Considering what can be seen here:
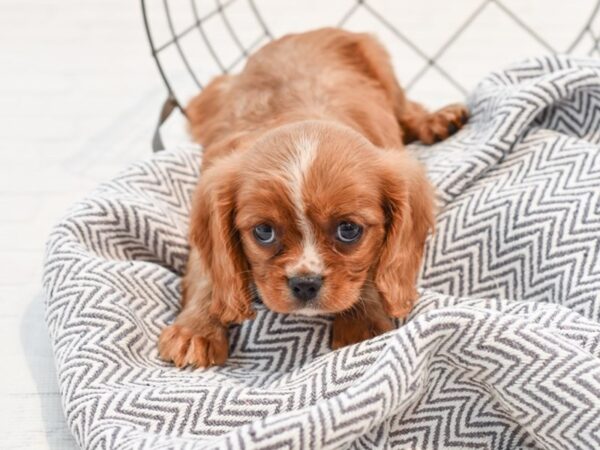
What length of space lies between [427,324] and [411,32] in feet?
11.2

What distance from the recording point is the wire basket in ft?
14.2

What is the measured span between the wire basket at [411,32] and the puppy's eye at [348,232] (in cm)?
213

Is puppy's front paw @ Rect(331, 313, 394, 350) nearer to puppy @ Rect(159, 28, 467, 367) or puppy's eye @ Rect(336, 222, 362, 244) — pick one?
puppy @ Rect(159, 28, 467, 367)

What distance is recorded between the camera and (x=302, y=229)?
2111 millimetres

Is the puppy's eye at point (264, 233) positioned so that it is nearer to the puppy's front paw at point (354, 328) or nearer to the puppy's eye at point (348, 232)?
the puppy's eye at point (348, 232)

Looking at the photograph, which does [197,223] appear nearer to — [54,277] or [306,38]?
[54,277]

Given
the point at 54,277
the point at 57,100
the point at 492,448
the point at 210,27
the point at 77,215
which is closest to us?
the point at 492,448

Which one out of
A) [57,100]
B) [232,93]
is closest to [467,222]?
[232,93]

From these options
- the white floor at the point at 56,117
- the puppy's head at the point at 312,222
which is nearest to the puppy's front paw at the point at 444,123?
the white floor at the point at 56,117

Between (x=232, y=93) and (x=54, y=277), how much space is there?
108cm

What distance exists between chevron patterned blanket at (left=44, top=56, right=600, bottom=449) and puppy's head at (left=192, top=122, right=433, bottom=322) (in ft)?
0.54

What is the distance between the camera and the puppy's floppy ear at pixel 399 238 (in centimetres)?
225

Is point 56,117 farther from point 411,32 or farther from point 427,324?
point 427,324

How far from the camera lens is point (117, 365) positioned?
2.19 m
